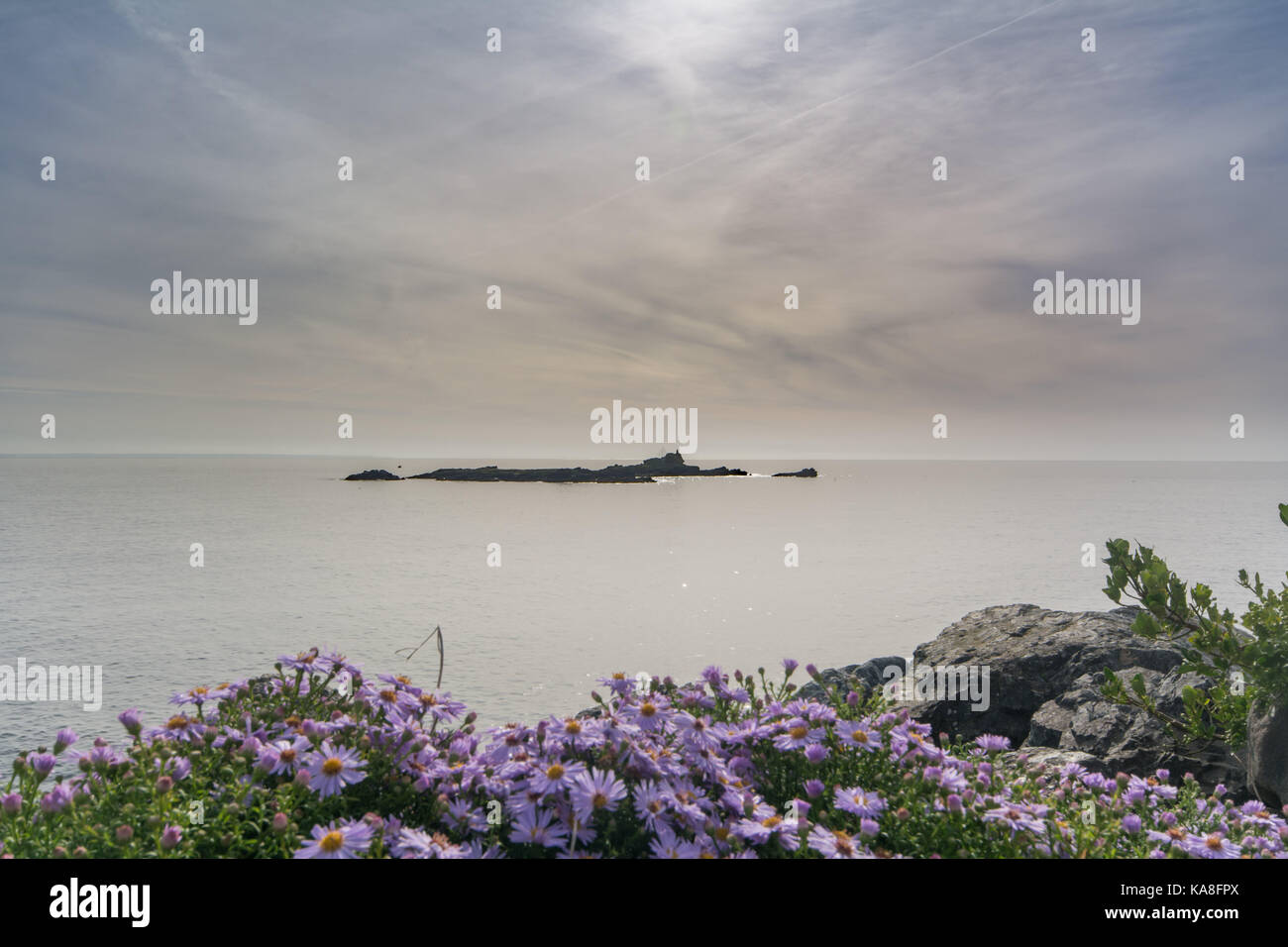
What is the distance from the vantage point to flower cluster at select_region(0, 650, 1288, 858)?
279cm

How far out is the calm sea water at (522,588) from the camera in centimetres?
1828

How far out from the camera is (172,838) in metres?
2.53

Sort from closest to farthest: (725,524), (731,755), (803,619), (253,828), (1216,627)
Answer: (253,828) → (731,755) → (1216,627) → (803,619) → (725,524)

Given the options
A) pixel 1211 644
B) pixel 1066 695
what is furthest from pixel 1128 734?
pixel 1211 644

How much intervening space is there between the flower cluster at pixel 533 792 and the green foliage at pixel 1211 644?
269 centimetres

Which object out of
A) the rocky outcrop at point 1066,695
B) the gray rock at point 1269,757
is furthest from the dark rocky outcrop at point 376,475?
the gray rock at point 1269,757

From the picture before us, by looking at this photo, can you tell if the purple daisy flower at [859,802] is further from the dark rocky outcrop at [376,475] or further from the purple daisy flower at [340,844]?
the dark rocky outcrop at [376,475]

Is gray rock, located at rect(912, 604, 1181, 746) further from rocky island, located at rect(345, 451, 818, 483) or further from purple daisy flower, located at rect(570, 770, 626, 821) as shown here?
rocky island, located at rect(345, 451, 818, 483)

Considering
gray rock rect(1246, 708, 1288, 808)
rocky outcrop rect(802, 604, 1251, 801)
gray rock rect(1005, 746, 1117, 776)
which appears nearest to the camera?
gray rock rect(1246, 708, 1288, 808)

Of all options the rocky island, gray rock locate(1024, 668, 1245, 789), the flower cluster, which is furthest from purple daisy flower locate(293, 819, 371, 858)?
the rocky island

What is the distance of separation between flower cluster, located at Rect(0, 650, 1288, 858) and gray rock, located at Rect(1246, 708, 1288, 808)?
2.44 metres
